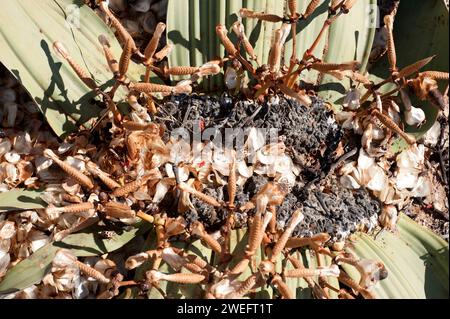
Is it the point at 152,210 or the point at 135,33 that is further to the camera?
the point at 135,33

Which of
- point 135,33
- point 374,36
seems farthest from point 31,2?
point 374,36

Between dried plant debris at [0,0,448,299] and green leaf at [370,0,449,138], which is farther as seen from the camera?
green leaf at [370,0,449,138]

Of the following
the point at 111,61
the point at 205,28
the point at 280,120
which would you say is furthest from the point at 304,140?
the point at 111,61

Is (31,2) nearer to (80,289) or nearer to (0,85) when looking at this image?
(0,85)

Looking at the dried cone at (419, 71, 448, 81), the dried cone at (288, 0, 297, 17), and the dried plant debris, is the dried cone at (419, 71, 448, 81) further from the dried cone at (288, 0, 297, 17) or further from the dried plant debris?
the dried cone at (288, 0, 297, 17)

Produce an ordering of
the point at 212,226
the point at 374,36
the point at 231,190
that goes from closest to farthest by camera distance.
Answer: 1. the point at 231,190
2. the point at 212,226
3. the point at 374,36

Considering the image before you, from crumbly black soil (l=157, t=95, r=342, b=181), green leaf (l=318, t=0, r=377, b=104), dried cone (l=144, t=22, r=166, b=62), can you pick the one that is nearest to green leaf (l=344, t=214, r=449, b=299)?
crumbly black soil (l=157, t=95, r=342, b=181)

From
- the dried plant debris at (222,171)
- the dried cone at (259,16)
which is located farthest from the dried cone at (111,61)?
the dried cone at (259,16)
